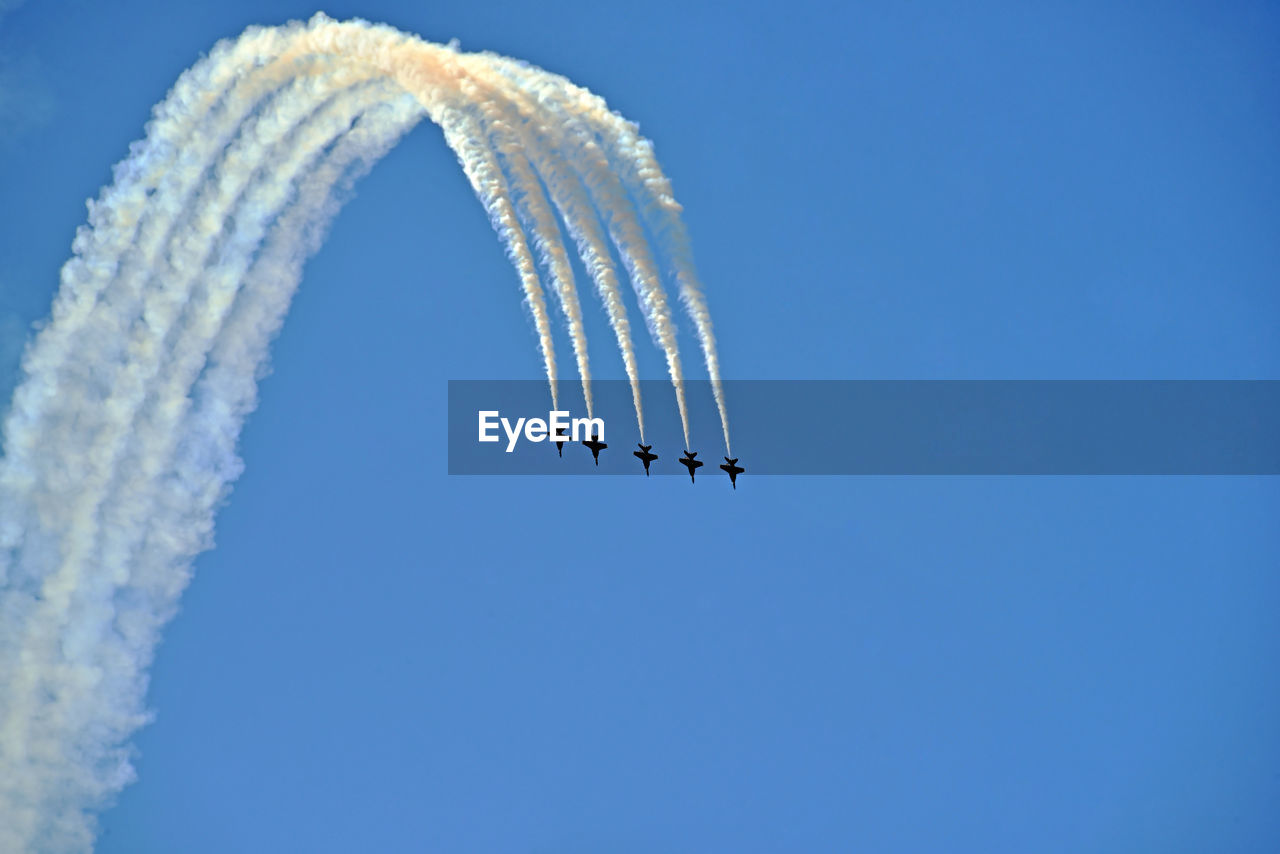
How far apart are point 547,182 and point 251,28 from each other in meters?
7.85

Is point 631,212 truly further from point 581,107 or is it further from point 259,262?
point 259,262

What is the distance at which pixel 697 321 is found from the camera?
34.3 meters

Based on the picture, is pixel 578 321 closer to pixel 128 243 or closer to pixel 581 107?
pixel 581 107

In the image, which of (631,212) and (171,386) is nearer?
(631,212)

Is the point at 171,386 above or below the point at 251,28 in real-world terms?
below

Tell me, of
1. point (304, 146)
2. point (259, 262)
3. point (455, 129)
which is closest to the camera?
point (455, 129)

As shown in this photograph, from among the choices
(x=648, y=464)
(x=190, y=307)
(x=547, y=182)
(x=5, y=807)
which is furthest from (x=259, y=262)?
(x=5, y=807)

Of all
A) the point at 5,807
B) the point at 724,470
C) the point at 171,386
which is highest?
the point at 724,470

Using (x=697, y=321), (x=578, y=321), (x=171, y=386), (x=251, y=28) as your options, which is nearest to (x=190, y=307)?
(x=171, y=386)

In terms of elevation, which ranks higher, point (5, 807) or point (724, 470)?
point (724, 470)

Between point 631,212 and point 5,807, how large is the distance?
80.2 ft

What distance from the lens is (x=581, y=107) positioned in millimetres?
32719

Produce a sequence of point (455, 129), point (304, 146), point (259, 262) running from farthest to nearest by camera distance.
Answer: point (259, 262), point (304, 146), point (455, 129)

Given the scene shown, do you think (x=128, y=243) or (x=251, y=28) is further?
(x=128, y=243)
